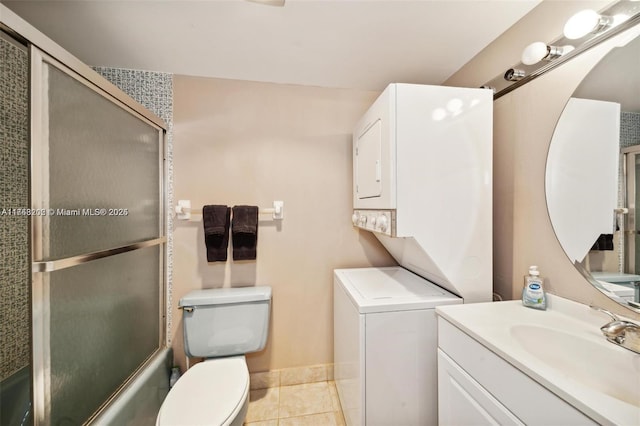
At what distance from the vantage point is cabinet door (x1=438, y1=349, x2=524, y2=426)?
0.83 meters

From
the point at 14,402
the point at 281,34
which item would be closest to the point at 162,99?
the point at 281,34

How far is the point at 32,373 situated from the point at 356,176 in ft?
6.14

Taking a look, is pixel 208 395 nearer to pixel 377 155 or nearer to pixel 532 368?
pixel 532 368

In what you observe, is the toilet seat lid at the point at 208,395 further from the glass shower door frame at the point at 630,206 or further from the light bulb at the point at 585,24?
the light bulb at the point at 585,24

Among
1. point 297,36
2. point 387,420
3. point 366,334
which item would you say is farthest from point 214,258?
point 297,36

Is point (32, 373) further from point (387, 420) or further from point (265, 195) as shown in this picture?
point (387, 420)

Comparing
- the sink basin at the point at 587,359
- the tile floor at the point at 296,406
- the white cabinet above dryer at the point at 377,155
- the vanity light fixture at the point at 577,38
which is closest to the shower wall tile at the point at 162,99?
the tile floor at the point at 296,406

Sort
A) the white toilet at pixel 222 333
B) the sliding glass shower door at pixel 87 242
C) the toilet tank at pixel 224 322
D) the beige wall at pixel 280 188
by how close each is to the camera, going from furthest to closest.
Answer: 1. the beige wall at pixel 280 188
2. the toilet tank at pixel 224 322
3. the white toilet at pixel 222 333
4. the sliding glass shower door at pixel 87 242

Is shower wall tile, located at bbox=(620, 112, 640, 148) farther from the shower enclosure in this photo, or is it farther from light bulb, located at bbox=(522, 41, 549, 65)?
the shower enclosure

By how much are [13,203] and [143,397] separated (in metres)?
1.27

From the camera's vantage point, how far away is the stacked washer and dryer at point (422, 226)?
125 centimetres

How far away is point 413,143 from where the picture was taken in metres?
1.24

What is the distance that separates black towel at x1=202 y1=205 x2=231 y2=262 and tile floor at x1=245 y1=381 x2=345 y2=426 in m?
1.10

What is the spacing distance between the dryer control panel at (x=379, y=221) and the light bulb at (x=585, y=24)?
100cm
